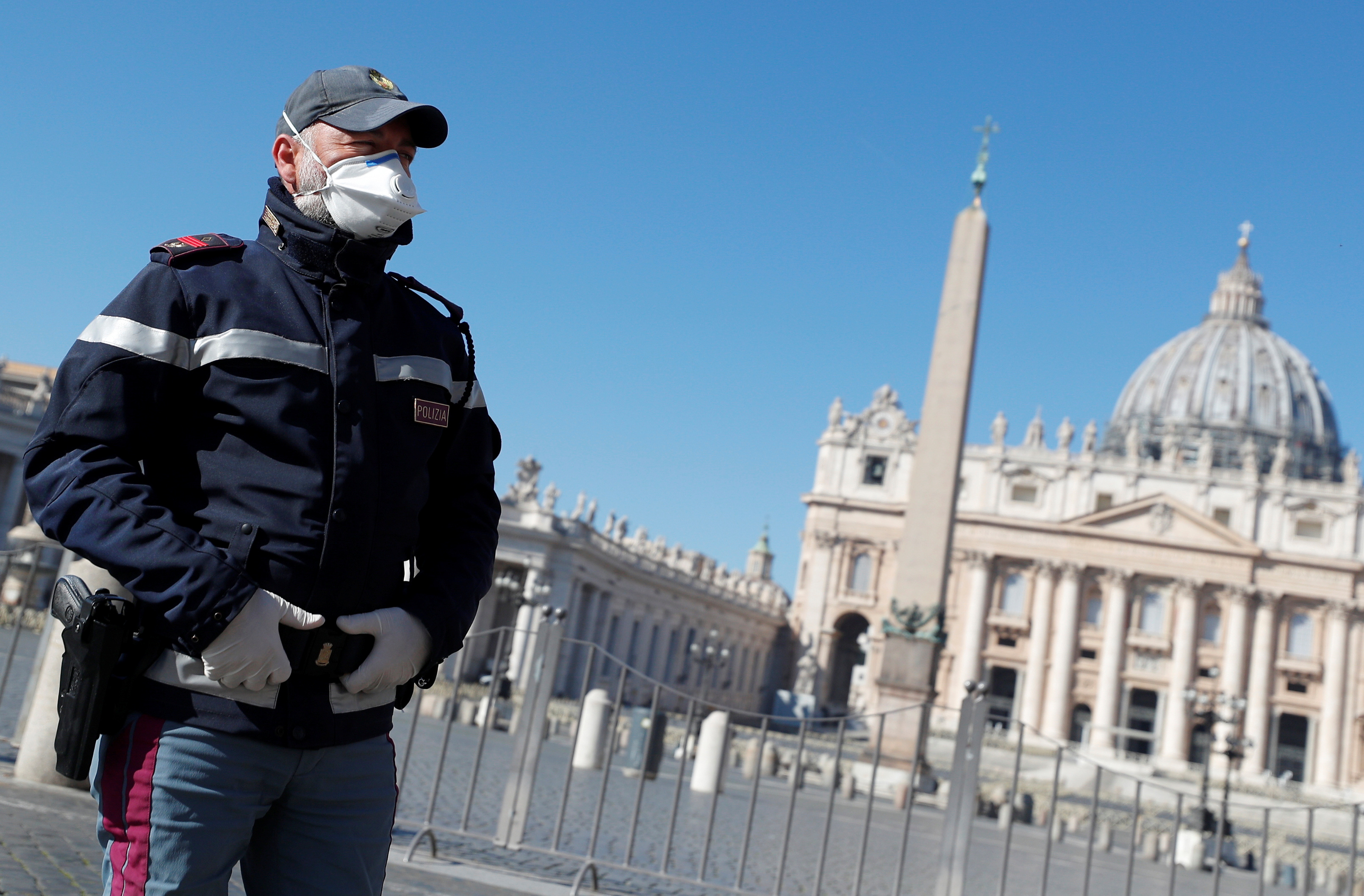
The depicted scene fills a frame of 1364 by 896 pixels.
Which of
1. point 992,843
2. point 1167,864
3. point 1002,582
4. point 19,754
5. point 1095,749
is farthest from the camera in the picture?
point 1002,582

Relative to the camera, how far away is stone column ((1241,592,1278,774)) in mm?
64188

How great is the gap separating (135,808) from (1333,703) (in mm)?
71717

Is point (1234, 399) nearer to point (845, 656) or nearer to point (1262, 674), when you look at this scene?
point (1262, 674)

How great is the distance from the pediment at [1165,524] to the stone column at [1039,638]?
3.14 meters

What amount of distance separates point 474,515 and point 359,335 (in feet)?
1.40

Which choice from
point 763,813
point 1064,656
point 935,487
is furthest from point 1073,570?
point 763,813

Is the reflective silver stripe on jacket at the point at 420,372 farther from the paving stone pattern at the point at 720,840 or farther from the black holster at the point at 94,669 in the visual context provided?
the paving stone pattern at the point at 720,840

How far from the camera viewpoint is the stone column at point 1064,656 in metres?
Answer: 65.8

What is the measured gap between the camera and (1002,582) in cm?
6869

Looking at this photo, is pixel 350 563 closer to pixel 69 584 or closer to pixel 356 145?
pixel 69 584

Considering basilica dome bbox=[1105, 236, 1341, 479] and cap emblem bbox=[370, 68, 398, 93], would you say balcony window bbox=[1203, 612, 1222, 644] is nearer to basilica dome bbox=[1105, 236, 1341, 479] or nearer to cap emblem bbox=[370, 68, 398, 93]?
basilica dome bbox=[1105, 236, 1341, 479]

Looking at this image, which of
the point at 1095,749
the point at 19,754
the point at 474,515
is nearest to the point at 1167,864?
the point at 19,754

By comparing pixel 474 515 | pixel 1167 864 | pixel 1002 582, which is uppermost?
pixel 1002 582

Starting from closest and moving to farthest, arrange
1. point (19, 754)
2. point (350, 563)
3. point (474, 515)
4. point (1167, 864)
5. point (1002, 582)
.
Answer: point (350, 563), point (474, 515), point (19, 754), point (1167, 864), point (1002, 582)
